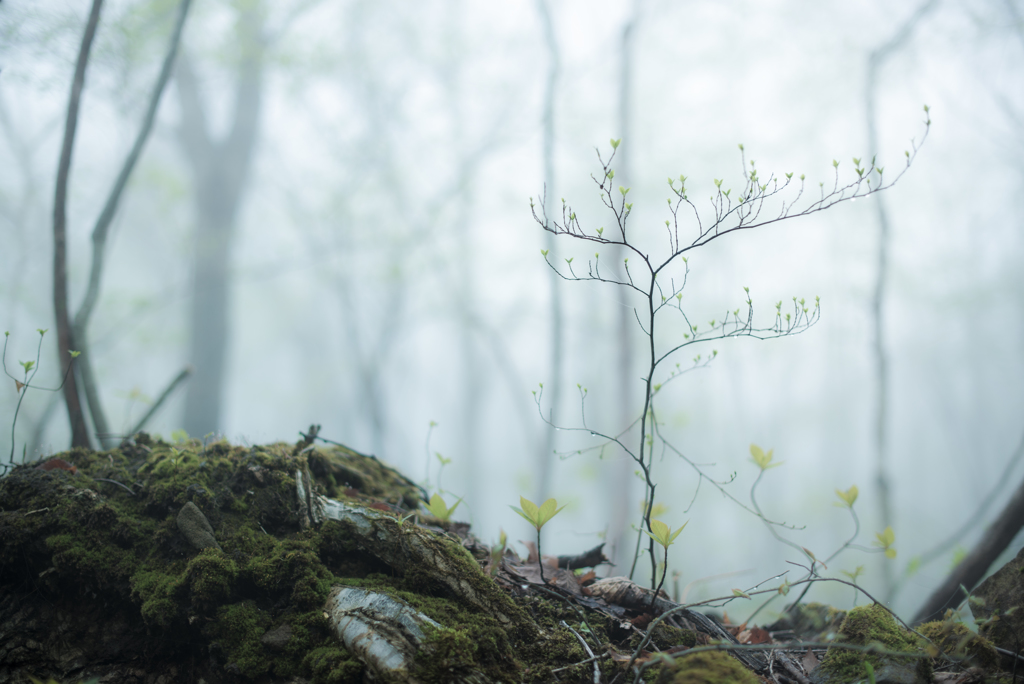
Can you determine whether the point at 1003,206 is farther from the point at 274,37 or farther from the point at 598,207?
the point at 274,37

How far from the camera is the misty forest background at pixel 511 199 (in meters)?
6.90

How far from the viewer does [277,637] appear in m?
1.23

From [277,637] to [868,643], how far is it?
5.52ft

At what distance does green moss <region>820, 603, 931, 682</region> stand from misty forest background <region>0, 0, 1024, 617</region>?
8.90 feet

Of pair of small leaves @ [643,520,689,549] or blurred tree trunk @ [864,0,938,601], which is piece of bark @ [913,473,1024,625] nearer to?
pair of small leaves @ [643,520,689,549]

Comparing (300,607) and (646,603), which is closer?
(300,607)

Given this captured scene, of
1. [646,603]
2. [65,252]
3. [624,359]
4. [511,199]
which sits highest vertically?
[511,199]

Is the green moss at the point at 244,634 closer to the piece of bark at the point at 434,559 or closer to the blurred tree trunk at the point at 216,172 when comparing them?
the piece of bark at the point at 434,559

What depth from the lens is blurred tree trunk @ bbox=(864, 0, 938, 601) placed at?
569 cm

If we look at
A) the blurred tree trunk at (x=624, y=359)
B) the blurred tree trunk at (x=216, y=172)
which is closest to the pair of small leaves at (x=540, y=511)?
the blurred tree trunk at (x=624, y=359)

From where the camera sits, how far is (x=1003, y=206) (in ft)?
40.8

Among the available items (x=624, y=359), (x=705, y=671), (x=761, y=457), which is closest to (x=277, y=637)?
(x=705, y=671)

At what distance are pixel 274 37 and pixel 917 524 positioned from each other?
28.8 m

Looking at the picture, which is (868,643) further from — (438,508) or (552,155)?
(552,155)
